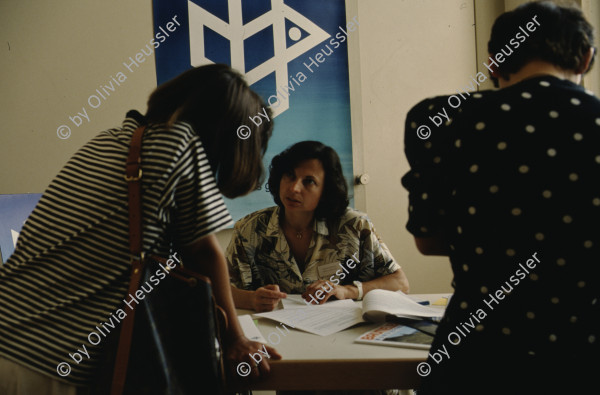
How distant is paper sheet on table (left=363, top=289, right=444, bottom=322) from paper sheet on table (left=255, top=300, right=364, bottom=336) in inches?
2.0

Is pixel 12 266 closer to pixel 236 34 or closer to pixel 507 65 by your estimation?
pixel 507 65

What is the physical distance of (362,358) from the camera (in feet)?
3.58

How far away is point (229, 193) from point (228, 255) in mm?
907

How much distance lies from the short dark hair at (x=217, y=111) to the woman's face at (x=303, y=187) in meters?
0.90

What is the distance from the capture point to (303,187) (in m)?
2.00

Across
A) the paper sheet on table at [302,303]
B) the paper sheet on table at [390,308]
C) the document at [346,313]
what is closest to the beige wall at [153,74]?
the paper sheet on table at [302,303]

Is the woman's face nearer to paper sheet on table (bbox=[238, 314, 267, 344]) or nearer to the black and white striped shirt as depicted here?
paper sheet on table (bbox=[238, 314, 267, 344])

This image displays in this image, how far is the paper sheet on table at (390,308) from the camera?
1.34 meters

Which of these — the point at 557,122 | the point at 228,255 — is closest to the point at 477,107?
the point at 557,122

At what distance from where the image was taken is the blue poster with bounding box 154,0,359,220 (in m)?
2.67

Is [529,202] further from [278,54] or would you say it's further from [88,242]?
[278,54]

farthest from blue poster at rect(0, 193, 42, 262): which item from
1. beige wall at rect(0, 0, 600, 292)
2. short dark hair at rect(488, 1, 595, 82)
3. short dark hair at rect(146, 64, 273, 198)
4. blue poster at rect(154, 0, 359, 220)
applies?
short dark hair at rect(488, 1, 595, 82)

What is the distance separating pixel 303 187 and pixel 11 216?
4.24 feet

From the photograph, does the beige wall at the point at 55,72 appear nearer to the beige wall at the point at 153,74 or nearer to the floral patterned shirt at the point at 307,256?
the beige wall at the point at 153,74
